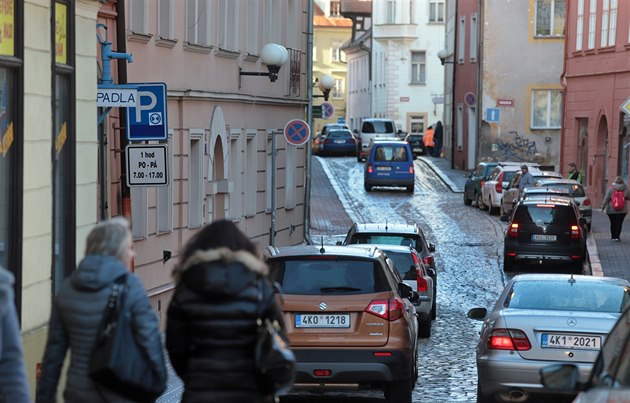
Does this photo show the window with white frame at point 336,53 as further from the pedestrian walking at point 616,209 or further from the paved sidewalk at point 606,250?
the pedestrian walking at point 616,209

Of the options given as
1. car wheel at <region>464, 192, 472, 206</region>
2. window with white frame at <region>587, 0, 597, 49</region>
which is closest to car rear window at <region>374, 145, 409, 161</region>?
car wheel at <region>464, 192, 472, 206</region>

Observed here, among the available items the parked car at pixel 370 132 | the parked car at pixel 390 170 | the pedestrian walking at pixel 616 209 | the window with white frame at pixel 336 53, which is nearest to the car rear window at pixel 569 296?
the pedestrian walking at pixel 616 209

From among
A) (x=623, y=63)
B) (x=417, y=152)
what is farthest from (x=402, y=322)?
(x=417, y=152)

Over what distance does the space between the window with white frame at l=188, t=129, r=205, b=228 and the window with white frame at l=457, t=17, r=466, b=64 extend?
128 feet

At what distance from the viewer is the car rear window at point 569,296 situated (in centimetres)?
1312

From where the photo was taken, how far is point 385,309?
12.9 m

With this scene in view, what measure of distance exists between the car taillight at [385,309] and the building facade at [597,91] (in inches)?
1140

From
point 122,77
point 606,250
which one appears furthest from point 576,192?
point 122,77

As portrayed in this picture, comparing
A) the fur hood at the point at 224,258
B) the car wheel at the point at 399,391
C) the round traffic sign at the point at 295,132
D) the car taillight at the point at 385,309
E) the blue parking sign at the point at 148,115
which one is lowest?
the car wheel at the point at 399,391

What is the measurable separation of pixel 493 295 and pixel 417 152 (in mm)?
48146

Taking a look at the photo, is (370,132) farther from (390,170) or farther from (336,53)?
(336,53)

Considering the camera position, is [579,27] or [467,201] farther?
[579,27]

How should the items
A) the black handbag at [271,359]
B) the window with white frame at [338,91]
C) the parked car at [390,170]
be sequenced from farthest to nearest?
the window with white frame at [338,91], the parked car at [390,170], the black handbag at [271,359]

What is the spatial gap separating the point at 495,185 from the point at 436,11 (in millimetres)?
50991
